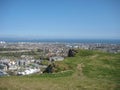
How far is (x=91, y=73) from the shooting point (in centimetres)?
1952

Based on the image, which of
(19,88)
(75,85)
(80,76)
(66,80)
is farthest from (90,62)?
(19,88)

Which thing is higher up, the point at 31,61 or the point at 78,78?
the point at 78,78

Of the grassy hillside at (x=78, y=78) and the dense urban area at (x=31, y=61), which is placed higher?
the grassy hillside at (x=78, y=78)

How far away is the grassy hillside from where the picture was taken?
A: 1437 centimetres

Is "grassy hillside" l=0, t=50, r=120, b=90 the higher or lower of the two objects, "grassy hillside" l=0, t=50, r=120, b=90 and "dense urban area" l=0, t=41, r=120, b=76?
the higher

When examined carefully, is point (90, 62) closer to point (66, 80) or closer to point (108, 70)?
point (108, 70)

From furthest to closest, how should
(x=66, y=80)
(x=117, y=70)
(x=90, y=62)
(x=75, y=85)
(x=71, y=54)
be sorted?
1. (x=71, y=54)
2. (x=90, y=62)
3. (x=117, y=70)
4. (x=66, y=80)
5. (x=75, y=85)

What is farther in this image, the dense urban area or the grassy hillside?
the dense urban area

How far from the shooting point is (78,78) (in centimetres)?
1744

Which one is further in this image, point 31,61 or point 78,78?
point 31,61

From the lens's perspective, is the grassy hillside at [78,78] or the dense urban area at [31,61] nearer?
the grassy hillside at [78,78]

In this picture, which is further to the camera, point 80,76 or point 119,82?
point 80,76

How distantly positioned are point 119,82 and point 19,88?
6385 mm

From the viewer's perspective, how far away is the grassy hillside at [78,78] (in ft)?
47.1
